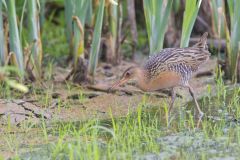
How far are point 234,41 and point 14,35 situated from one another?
2304mm

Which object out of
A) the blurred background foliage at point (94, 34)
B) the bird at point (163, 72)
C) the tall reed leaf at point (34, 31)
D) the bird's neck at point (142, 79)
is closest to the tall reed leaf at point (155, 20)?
the blurred background foliage at point (94, 34)

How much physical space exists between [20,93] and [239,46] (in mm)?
2324

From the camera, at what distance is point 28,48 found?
24.7 ft

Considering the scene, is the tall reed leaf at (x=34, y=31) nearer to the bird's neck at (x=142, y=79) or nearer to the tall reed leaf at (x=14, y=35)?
the tall reed leaf at (x=14, y=35)

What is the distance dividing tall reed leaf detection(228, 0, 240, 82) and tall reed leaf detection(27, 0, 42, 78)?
2.06 metres

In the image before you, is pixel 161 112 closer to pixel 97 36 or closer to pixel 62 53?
pixel 97 36

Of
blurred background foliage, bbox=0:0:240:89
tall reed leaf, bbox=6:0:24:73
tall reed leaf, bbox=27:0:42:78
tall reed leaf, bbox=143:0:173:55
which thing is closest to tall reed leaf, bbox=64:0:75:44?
blurred background foliage, bbox=0:0:240:89

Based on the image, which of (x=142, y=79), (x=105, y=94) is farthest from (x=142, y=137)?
(x=105, y=94)

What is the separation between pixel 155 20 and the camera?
7383mm

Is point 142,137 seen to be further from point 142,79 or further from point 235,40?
point 235,40

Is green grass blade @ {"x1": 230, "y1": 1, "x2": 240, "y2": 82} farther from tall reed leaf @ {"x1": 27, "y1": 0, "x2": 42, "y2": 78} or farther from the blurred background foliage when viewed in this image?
tall reed leaf @ {"x1": 27, "y1": 0, "x2": 42, "y2": 78}

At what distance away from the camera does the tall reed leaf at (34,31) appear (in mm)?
7594

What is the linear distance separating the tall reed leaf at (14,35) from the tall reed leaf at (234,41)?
2222mm

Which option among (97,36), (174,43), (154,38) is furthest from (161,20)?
(174,43)
